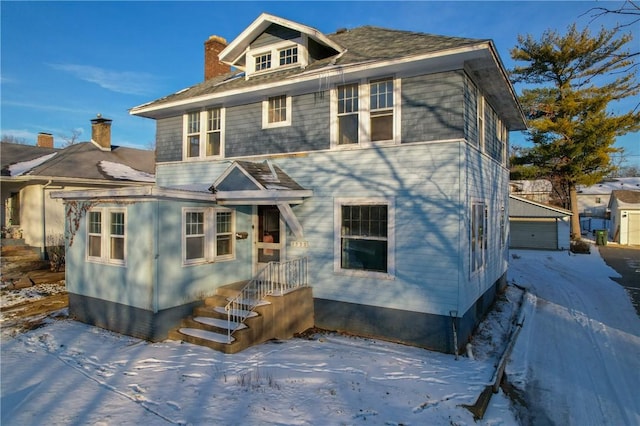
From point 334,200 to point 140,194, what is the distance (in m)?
4.26

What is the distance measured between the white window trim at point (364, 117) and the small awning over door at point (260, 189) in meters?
1.48

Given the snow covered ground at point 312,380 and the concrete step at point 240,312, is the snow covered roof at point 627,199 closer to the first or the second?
the snow covered ground at point 312,380

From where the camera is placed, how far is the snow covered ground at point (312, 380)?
5059 millimetres

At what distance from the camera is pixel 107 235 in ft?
29.3

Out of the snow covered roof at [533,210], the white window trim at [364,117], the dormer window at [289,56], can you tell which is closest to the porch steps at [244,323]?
the white window trim at [364,117]

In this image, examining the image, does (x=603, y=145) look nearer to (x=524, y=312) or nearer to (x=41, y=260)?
(x=524, y=312)

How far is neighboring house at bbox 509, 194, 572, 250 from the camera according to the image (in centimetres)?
2708

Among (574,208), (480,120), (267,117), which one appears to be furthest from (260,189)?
(574,208)

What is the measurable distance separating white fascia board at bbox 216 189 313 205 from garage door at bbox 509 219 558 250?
80.1ft

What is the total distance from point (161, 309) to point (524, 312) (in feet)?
32.3

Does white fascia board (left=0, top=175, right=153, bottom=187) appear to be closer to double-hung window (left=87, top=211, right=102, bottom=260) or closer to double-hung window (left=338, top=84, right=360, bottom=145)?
double-hung window (left=87, top=211, right=102, bottom=260)

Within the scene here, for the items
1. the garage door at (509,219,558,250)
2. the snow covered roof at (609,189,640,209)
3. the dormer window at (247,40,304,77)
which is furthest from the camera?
the snow covered roof at (609,189,640,209)

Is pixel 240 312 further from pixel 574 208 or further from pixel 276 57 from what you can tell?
pixel 574 208

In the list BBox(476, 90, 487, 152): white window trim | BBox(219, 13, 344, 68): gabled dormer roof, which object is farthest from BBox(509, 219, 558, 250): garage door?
BBox(219, 13, 344, 68): gabled dormer roof
